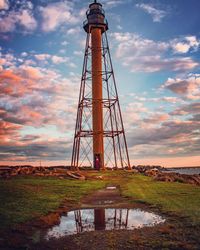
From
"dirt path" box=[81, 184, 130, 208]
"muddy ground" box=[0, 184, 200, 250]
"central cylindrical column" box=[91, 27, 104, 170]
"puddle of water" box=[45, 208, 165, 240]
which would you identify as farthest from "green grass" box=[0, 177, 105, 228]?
"central cylindrical column" box=[91, 27, 104, 170]

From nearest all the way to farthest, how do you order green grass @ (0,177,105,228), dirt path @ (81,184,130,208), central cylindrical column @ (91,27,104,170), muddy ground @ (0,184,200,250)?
muddy ground @ (0,184,200,250) → green grass @ (0,177,105,228) → dirt path @ (81,184,130,208) → central cylindrical column @ (91,27,104,170)

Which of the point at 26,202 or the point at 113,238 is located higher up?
the point at 26,202

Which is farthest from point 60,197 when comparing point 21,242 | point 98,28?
point 98,28

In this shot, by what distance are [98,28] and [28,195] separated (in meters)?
37.2

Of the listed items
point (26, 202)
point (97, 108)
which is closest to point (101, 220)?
point (26, 202)

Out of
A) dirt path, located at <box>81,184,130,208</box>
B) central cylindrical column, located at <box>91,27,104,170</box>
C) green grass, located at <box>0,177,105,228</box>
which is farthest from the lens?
central cylindrical column, located at <box>91,27,104,170</box>

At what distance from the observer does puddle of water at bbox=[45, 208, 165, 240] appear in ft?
34.2

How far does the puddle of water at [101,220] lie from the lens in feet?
34.2

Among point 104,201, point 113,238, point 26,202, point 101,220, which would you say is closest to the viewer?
point 113,238

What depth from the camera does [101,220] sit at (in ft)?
38.8

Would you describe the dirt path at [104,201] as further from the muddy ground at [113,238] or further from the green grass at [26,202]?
the muddy ground at [113,238]

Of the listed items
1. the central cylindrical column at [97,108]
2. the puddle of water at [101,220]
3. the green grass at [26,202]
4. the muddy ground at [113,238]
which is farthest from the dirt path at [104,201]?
the central cylindrical column at [97,108]

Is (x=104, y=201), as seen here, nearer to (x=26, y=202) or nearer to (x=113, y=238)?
(x=26, y=202)

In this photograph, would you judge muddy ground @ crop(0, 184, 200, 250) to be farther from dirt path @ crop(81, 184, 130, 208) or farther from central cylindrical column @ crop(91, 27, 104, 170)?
central cylindrical column @ crop(91, 27, 104, 170)
